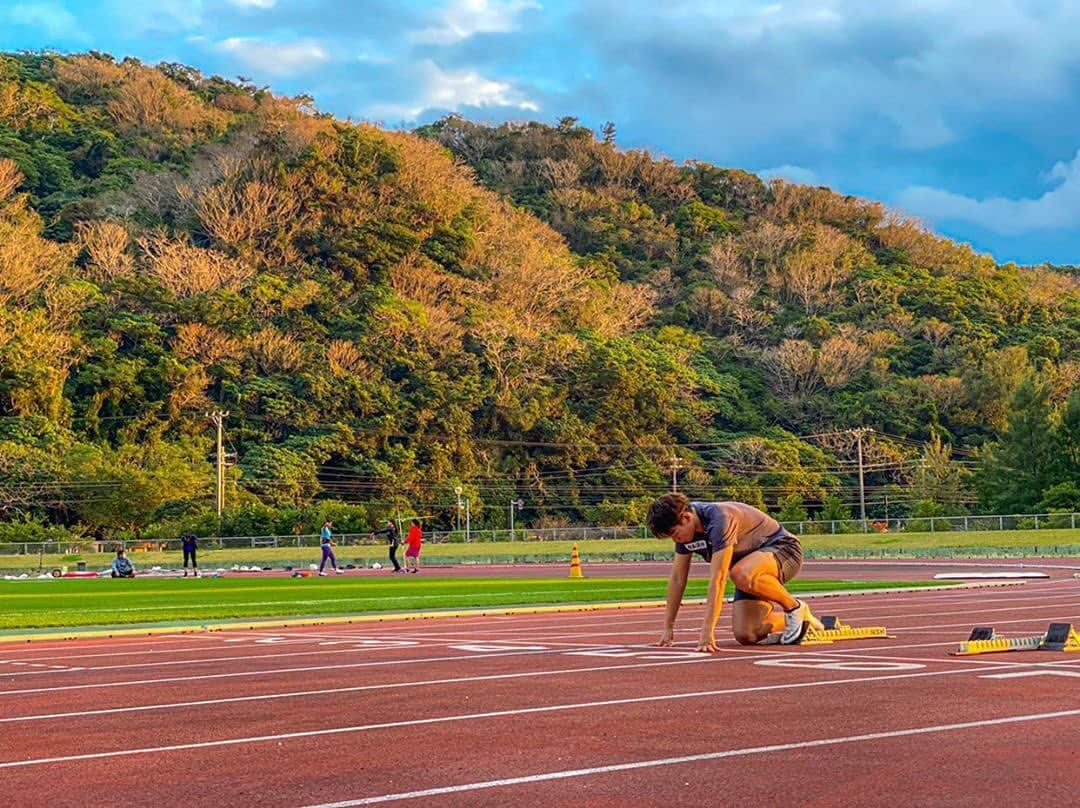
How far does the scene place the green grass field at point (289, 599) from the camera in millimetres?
21203

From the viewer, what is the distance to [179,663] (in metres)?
13.3

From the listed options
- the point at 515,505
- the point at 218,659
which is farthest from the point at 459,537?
the point at 218,659

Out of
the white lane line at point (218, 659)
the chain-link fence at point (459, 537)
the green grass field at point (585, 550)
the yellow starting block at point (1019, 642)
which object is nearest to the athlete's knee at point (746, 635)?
the yellow starting block at point (1019, 642)

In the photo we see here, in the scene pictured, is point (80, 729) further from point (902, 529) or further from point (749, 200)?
point (749, 200)

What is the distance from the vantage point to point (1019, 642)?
12.1 metres

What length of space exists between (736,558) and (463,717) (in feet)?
12.9

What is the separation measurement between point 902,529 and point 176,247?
67.5m

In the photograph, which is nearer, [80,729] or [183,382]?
[80,729]

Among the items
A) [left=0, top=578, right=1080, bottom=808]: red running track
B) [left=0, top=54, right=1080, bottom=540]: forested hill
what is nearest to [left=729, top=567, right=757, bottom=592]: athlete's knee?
[left=0, top=578, right=1080, bottom=808]: red running track

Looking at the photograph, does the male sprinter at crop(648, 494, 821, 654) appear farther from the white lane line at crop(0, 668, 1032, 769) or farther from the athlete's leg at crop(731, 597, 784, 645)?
the white lane line at crop(0, 668, 1032, 769)

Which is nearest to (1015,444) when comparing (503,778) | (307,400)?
(307,400)

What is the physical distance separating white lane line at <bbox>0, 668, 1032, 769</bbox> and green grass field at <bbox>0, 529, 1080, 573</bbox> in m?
36.7

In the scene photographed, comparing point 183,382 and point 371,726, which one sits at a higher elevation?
point 183,382

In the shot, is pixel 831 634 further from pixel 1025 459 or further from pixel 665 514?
pixel 1025 459
